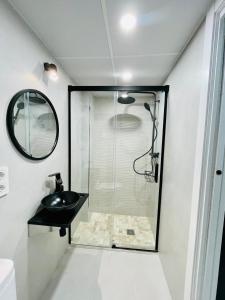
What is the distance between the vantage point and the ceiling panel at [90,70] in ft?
5.48

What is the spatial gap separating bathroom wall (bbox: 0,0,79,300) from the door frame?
1.21 metres

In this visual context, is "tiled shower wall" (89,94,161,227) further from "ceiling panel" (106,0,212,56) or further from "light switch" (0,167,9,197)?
"light switch" (0,167,9,197)

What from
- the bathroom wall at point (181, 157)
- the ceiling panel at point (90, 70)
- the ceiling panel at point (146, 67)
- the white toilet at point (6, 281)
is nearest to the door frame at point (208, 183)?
the bathroom wall at point (181, 157)

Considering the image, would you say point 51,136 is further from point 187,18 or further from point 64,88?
point 187,18

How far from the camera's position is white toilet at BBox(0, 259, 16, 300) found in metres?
0.74

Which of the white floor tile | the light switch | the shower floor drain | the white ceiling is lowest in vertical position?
the white floor tile

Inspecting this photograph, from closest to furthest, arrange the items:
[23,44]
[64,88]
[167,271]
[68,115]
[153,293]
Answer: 1. [23,44]
2. [153,293]
3. [167,271]
4. [64,88]
5. [68,115]

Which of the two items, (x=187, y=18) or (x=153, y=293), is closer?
(x=187, y=18)

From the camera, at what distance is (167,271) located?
1.68 metres

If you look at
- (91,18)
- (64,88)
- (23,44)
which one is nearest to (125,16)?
(91,18)

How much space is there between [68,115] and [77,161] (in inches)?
27.7

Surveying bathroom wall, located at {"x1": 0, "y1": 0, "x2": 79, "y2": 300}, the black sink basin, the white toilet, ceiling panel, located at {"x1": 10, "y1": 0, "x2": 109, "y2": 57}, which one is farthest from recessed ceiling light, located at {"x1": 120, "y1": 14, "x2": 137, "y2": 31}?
the white toilet

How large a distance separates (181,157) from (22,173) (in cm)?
133

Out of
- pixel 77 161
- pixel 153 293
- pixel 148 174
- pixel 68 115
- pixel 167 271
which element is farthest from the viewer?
pixel 148 174
